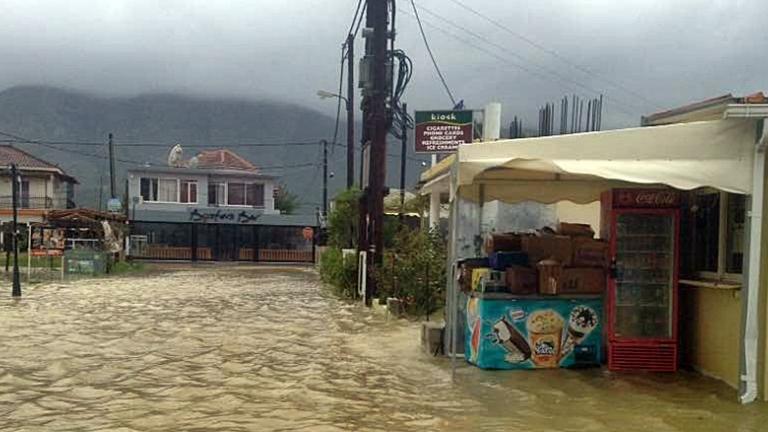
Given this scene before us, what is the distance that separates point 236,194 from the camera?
54969 mm

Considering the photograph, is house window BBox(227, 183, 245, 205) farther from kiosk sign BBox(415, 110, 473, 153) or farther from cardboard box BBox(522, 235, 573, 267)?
cardboard box BBox(522, 235, 573, 267)

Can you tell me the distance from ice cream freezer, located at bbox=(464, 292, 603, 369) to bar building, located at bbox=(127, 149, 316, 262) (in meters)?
37.4

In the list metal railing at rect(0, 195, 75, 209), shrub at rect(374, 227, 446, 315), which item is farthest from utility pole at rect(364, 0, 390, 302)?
metal railing at rect(0, 195, 75, 209)

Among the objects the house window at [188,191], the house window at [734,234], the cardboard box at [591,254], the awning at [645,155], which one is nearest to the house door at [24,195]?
the house window at [188,191]

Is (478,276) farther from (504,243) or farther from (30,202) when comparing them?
(30,202)

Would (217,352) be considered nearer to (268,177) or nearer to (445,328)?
(445,328)

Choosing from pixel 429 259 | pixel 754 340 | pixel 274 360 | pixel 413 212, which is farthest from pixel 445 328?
pixel 413 212

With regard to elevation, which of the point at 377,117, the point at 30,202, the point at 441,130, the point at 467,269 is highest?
the point at 441,130

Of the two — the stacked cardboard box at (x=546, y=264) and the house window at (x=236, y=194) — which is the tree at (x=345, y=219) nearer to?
the stacked cardboard box at (x=546, y=264)

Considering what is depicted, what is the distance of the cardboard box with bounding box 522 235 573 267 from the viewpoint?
937cm

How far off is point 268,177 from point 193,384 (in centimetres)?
4661

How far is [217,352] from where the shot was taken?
1103cm

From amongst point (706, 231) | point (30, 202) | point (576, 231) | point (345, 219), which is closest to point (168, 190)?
point (30, 202)

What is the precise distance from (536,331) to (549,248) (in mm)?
1062
